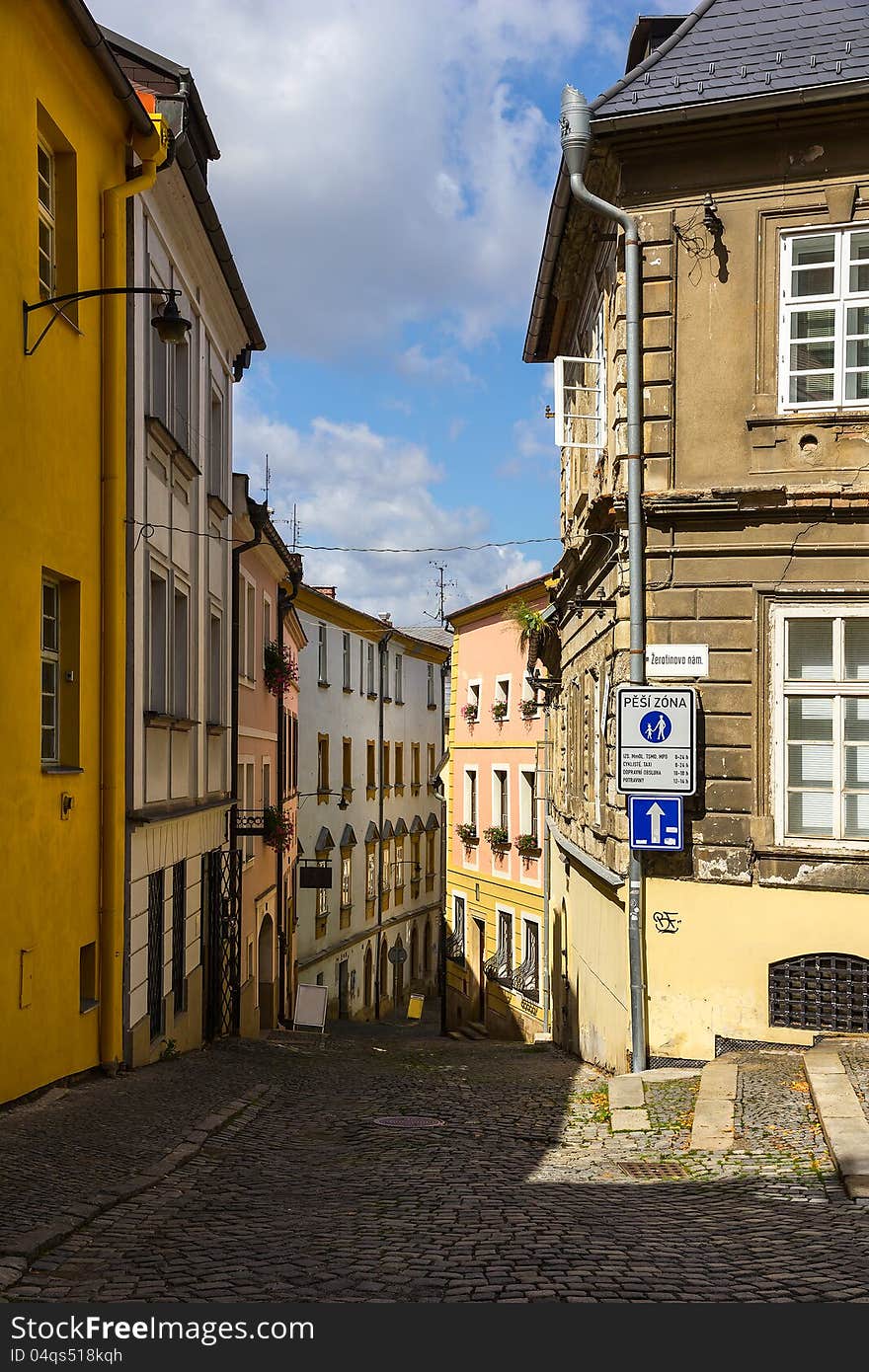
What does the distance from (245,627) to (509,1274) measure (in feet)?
63.1

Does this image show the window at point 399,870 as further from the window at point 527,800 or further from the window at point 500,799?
the window at point 527,800

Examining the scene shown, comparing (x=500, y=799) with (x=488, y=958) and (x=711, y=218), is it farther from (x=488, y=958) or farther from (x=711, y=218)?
(x=711, y=218)

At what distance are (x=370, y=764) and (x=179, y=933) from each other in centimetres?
3264

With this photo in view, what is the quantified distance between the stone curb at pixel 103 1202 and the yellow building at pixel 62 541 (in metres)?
1.35

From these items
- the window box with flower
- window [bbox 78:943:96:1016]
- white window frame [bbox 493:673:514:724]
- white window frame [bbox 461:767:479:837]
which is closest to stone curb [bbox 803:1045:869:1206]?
window [bbox 78:943:96:1016]

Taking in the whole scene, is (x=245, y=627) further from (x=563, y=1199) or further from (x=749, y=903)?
(x=563, y=1199)

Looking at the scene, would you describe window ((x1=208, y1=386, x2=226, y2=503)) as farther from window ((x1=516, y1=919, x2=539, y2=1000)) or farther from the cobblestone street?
window ((x1=516, y1=919, x2=539, y2=1000))

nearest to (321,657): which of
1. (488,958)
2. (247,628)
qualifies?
(488,958)

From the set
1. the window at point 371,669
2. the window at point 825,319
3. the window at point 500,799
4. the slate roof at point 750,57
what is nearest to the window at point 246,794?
the window at point 500,799

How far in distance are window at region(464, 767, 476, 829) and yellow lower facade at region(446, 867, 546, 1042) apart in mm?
1509

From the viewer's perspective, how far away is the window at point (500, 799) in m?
36.3

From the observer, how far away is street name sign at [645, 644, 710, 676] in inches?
496

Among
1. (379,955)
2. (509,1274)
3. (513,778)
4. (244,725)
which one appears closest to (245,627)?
(244,725)

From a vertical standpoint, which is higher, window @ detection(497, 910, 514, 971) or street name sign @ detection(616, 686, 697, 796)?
street name sign @ detection(616, 686, 697, 796)
